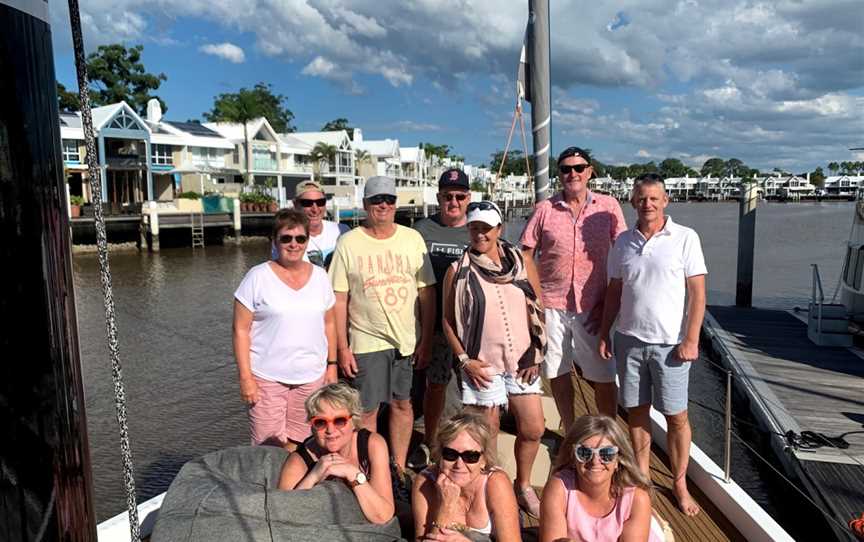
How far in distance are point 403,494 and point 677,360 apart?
176 centimetres

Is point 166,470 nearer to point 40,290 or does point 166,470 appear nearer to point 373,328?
point 373,328

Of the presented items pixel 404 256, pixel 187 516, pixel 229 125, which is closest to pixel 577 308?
pixel 404 256

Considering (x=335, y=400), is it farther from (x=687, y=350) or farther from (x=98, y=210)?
(x=687, y=350)

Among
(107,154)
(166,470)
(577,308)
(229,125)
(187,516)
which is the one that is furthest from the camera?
(229,125)

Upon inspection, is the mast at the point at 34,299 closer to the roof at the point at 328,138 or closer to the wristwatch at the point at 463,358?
the wristwatch at the point at 463,358

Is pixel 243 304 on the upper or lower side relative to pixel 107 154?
lower

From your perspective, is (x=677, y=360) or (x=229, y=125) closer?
(x=677, y=360)

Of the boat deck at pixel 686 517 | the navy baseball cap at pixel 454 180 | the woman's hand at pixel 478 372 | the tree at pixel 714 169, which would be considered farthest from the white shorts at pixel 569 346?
the tree at pixel 714 169

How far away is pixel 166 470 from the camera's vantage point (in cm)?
825

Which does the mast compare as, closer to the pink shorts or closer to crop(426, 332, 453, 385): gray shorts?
the pink shorts

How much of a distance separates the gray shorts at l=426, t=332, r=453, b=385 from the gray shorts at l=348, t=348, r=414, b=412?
30 centimetres

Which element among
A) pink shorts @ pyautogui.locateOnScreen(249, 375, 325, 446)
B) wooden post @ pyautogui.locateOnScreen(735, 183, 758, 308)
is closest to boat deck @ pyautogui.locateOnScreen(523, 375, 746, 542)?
pink shorts @ pyautogui.locateOnScreen(249, 375, 325, 446)

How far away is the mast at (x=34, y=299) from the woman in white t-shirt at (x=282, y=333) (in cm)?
231

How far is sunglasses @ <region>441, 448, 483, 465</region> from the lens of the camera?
8.65ft
